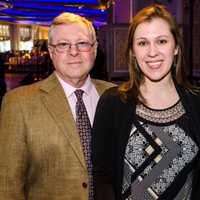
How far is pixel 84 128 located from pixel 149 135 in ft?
1.09

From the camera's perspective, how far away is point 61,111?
68.6 inches

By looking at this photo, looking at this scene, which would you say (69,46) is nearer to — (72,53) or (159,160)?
(72,53)

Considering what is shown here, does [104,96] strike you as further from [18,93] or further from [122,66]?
[122,66]

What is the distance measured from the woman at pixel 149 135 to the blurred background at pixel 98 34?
1.83 feet

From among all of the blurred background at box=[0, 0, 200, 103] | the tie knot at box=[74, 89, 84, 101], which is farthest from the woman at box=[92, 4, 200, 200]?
the blurred background at box=[0, 0, 200, 103]

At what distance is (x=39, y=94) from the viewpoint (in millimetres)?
1784

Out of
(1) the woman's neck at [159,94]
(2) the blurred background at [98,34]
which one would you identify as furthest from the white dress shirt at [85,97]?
(2) the blurred background at [98,34]

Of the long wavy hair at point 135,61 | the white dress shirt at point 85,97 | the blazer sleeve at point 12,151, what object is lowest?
the blazer sleeve at point 12,151

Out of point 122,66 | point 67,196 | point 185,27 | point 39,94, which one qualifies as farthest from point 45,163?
point 185,27

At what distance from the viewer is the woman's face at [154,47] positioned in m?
1.49

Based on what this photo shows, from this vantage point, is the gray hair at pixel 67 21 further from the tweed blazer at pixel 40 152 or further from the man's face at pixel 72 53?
the tweed blazer at pixel 40 152

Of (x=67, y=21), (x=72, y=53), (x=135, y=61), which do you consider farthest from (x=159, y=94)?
(x=67, y=21)

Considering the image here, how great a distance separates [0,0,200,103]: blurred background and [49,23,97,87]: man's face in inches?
20.9

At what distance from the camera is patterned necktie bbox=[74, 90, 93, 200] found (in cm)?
171
